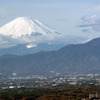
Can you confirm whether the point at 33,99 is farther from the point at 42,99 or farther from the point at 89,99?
the point at 89,99

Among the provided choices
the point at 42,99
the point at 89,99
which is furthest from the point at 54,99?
the point at 89,99

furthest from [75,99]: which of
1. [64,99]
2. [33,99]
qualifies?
[33,99]

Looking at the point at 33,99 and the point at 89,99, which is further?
the point at 33,99

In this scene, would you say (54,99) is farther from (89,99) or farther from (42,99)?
(89,99)

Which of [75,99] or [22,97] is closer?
[75,99]

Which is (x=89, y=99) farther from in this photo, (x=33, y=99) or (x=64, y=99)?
(x=33, y=99)

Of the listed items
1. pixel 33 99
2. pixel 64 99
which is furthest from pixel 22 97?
pixel 64 99
